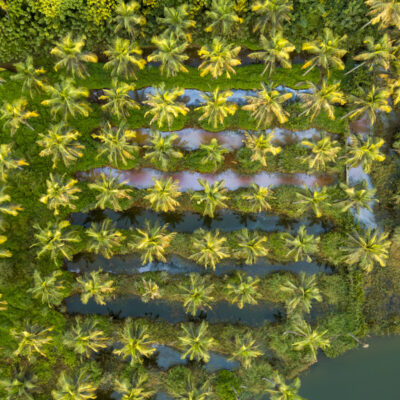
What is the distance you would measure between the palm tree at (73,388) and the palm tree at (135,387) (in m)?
2.22

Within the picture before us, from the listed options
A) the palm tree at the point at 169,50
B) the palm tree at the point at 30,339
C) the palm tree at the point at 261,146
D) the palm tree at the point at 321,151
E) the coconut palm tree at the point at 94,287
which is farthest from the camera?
the palm tree at the point at 261,146

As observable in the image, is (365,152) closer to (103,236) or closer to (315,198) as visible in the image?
(315,198)

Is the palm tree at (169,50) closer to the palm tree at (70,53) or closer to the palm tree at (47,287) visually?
the palm tree at (70,53)

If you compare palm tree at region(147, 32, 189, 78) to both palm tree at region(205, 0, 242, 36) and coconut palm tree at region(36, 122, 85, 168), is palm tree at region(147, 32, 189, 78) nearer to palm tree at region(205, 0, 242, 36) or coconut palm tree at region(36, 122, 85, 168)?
palm tree at region(205, 0, 242, 36)

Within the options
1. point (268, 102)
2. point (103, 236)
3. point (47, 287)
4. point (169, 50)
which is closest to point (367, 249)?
point (268, 102)

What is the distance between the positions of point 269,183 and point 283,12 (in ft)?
43.6

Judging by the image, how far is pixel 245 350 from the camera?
2475cm

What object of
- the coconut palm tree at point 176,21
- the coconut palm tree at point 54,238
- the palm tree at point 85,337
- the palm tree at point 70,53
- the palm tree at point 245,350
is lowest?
the palm tree at point 245,350

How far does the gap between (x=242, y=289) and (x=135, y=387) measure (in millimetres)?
11352

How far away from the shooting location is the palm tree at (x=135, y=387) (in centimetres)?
2461

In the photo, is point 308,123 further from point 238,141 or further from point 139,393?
point 139,393

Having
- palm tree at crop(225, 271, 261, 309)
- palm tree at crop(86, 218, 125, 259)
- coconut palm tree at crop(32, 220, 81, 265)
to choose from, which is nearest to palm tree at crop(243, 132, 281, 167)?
palm tree at crop(225, 271, 261, 309)

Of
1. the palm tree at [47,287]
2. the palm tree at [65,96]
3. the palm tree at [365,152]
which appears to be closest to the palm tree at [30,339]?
the palm tree at [47,287]

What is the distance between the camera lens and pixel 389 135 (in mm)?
29281
